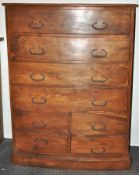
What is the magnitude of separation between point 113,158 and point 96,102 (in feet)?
1.62

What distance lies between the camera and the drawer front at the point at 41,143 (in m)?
2.18

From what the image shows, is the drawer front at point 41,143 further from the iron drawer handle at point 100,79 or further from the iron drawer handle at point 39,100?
the iron drawer handle at point 100,79

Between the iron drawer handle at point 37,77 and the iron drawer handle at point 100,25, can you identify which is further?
the iron drawer handle at point 37,77

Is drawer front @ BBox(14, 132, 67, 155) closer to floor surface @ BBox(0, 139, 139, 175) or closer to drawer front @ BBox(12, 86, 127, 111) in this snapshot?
floor surface @ BBox(0, 139, 139, 175)

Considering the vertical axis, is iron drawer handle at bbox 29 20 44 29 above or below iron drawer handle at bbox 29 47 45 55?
above

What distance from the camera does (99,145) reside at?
217 cm

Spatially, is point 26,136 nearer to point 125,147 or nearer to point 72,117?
point 72,117

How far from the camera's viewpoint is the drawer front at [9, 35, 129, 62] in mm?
1943

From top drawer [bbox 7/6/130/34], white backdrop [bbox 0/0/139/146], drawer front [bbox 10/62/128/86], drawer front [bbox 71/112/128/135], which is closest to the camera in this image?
top drawer [bbox 7/6/130/34]

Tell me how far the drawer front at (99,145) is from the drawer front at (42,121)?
0.15 meters

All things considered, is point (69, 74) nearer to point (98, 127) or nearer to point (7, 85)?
point (98, 127)

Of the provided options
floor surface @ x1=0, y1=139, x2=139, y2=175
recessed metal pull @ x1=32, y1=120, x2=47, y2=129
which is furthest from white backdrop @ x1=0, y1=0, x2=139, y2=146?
recessed metal pull @ x1=32, y1=120, x2=47, y2=129

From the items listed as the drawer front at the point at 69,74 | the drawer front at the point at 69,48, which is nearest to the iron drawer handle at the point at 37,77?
the drawer front at the point at 69,74

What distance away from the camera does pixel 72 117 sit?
212cm
